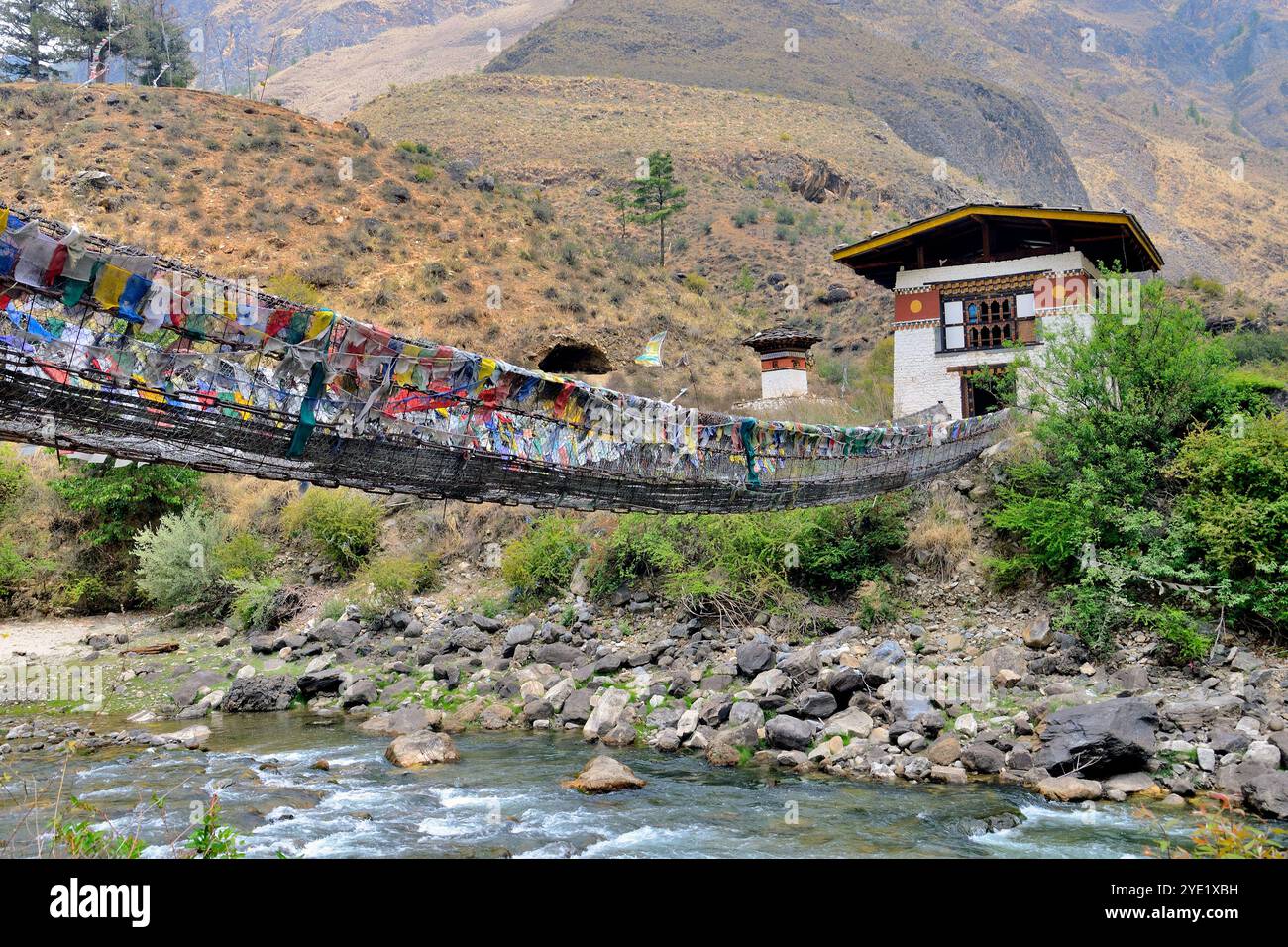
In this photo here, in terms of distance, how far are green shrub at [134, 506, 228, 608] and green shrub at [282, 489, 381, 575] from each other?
1.85 metres

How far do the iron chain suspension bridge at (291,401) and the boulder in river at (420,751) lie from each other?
2.93 meters

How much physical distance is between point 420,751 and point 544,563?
617 cm

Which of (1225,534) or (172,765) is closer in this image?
(172,765)

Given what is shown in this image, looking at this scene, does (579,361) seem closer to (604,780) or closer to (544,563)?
(544,563)

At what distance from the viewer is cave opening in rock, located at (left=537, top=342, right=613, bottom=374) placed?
84.0 feet

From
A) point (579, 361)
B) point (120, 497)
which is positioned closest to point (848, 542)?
point (579, 361)

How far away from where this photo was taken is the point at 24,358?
5.18 metres

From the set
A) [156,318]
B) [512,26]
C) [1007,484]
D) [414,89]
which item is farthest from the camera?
[512,26]

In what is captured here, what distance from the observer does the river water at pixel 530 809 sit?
6.77m

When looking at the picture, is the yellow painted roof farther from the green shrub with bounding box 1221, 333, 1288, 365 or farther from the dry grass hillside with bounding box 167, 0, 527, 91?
the dry grass hillside with bounding box 167, 0, 527, 91

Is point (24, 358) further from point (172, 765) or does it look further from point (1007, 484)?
point (1007, 484)

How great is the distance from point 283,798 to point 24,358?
4.50m

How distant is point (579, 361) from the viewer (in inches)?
1024
